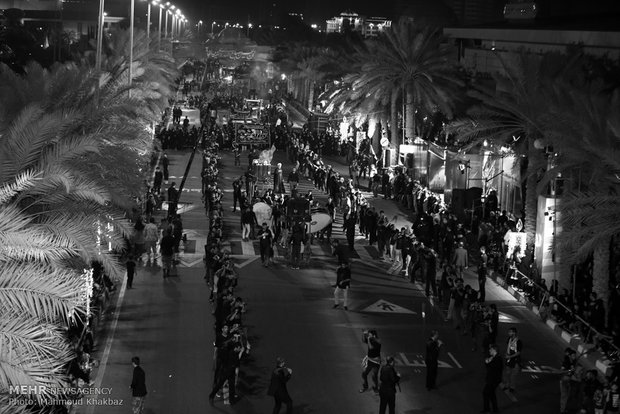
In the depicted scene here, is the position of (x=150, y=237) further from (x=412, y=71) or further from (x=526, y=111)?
(x=412, y=71)

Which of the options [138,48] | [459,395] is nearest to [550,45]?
[138,48]

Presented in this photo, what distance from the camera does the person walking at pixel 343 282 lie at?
24328mm

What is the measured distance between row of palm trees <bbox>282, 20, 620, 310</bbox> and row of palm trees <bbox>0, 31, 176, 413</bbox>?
8835 mm

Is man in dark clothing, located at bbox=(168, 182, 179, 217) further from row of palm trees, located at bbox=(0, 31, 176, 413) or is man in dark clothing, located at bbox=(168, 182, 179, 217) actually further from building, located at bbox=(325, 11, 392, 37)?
building, located at bbox=(325, 11, 392, 37)

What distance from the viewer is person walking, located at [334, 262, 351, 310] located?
24328 mm

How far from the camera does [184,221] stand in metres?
36.4

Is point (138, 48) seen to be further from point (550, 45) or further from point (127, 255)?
point (127, 255)

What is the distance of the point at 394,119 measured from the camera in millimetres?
48312

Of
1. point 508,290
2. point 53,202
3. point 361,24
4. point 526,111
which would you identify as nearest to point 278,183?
point 526,111

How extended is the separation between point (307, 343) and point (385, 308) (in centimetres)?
371

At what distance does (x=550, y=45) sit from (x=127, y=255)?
91.2ft

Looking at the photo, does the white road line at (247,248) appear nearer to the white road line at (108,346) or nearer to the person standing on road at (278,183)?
the white road line at (108,346)

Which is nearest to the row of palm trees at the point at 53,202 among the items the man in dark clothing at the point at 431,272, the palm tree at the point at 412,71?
the man in dark clothing at the point at 431,272

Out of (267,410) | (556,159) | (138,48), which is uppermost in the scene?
(138,48)
